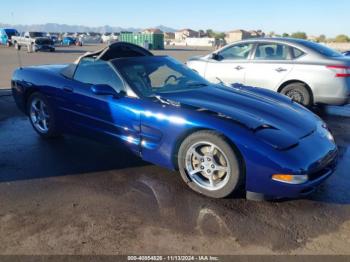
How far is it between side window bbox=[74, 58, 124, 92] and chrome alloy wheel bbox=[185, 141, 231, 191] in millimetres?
1261

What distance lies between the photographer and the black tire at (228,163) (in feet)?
12.0

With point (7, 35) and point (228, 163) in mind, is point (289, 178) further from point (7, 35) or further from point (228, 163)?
point (7, 35)

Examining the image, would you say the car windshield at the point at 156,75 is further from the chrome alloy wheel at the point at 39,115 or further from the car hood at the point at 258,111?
the chrome alloy wheel at the point at 39,115

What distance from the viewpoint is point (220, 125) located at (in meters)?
→ 3.78

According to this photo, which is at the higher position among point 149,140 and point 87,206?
point 149,140

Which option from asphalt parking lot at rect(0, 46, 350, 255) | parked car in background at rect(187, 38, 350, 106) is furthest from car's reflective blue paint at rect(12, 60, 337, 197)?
parked car in background at rect(187, 38, 350, 106)

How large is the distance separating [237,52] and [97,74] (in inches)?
175

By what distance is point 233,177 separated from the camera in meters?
3.68

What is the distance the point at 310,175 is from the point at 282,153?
34cm

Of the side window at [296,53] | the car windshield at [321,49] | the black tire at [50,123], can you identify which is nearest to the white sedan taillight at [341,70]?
the car windshield at [321,49]

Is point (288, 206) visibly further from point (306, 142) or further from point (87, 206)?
point (87, 206)

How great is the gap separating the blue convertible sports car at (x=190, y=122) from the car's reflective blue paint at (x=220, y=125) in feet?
0.03

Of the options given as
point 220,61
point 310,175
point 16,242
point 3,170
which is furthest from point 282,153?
point 220,61

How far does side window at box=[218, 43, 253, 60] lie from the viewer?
8.37m
